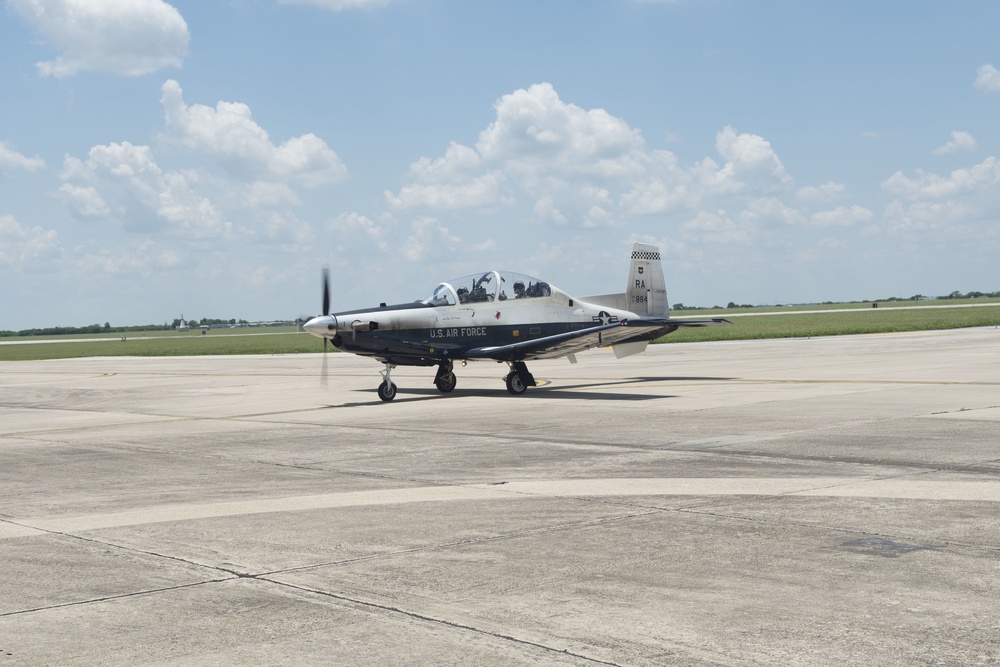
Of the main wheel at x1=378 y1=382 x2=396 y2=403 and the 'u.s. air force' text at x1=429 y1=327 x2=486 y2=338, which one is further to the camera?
the 'u.s. air force' text at x1=429 y1=327 x2=486 y2=338

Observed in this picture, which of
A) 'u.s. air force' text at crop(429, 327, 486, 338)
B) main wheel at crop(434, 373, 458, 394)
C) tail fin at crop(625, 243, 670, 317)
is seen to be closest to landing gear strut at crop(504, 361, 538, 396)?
'u.s. air force' text at crop(429, 327, 486, 338)

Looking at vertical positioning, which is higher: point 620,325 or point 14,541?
point 620,325

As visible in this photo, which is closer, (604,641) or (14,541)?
(604,641)

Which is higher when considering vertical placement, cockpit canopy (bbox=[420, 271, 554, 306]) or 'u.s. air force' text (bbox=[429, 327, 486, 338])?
cockpit canopy (bbox=[420, 271, 554, 306])

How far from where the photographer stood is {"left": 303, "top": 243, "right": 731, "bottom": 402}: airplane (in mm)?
23344

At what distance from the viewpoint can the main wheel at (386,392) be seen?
23.8 m

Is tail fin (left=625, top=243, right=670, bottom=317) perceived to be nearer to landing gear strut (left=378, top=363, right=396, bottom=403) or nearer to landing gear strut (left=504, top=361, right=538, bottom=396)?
landing gear strut (left=504, top=361, right=538, bottom=396)

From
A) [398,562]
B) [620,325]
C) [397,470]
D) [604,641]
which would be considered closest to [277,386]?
[620,325]

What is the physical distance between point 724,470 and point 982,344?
31.9 meters

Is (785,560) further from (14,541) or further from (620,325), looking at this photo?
(620,325)

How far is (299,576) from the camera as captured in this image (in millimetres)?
7312

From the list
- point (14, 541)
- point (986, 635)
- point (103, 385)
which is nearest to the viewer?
point (986, 635)

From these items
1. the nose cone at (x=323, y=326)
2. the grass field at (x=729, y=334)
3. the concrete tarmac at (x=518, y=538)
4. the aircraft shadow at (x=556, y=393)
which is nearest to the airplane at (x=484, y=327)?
the nose cone at (x=323, y=326)

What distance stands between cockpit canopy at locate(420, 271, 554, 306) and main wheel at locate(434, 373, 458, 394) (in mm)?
2096
